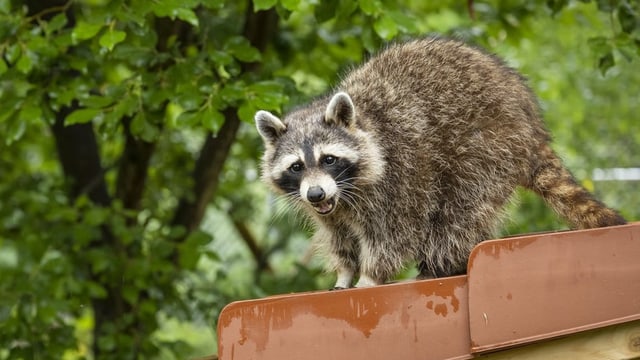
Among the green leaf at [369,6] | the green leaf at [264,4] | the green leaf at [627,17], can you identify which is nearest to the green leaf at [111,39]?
the green leaf at [264,4]

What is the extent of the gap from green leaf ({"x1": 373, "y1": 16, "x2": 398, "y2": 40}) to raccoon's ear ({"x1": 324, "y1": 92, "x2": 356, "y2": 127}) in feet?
2.54

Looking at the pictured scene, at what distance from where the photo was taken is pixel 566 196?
11.4ft

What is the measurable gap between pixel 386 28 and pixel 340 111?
2.87ft

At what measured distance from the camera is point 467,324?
295 centimetres

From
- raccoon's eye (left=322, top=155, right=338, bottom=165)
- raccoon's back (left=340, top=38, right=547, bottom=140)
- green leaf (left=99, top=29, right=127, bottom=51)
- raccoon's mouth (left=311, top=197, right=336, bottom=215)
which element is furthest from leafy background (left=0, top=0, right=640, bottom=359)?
raccoon's mouth (left=311, top=197, right=336, bottom=215)

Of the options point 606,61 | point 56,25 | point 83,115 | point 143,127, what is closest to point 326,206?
point 143,127

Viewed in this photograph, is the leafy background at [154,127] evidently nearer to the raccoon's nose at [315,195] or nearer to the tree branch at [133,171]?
the tree branch at [133,171]

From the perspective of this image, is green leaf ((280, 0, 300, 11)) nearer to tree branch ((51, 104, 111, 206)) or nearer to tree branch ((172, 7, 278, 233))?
tree branch ((172, 7, 278, 233))

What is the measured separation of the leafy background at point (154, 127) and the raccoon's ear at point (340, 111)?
2.03 feet

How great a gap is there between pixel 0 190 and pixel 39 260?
1332 millimetres

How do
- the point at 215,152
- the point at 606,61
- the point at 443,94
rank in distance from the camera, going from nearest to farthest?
the point at 443,94
the point at 606,61
the point at 215,152

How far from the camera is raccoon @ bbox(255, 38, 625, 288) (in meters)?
3.48

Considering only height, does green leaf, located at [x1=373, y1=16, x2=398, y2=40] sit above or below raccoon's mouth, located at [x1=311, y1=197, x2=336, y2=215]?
above

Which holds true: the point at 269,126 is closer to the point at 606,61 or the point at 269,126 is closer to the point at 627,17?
the point at 606,61
